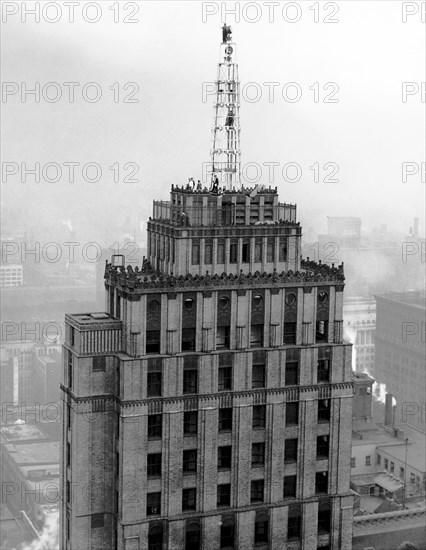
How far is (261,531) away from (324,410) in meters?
3.97

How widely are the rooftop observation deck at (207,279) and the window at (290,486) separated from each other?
226 inches

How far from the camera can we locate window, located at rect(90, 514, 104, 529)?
102ft

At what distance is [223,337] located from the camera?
30.9 metres

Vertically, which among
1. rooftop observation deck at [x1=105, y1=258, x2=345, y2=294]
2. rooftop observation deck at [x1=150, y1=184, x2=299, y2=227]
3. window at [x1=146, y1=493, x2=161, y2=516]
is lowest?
window at [x1=146, y1=493, x2=161, y2=516]

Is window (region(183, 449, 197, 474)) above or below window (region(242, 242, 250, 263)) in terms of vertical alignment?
below

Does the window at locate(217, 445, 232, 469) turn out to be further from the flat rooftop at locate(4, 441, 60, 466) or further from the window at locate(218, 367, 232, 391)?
the flat rooftop at locate(4, 441, 60, 466)

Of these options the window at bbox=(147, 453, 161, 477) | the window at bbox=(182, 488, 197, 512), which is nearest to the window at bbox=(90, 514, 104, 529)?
the window at bbox=(147, 453, 161, 477)

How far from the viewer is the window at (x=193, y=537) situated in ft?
102

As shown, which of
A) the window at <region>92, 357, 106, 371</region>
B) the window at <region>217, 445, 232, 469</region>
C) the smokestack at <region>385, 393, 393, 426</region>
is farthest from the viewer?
the smokestack at <region>385, 393, 393, 426</region>

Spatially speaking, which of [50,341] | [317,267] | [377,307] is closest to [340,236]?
[377,307]

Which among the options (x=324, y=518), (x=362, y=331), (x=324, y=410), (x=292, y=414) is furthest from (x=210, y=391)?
(x=362, y=331)

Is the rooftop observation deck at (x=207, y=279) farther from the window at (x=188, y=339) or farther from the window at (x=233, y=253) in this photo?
the window at (x=188, y=339)

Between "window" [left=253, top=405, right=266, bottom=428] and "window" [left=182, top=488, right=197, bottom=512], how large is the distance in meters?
2.59

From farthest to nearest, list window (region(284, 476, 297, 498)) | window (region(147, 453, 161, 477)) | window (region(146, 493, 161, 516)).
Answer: window (region(284, 476, 297, 498)), window (region(146, 493, 161, 516)), window (region(147, 453, 161, 477))
